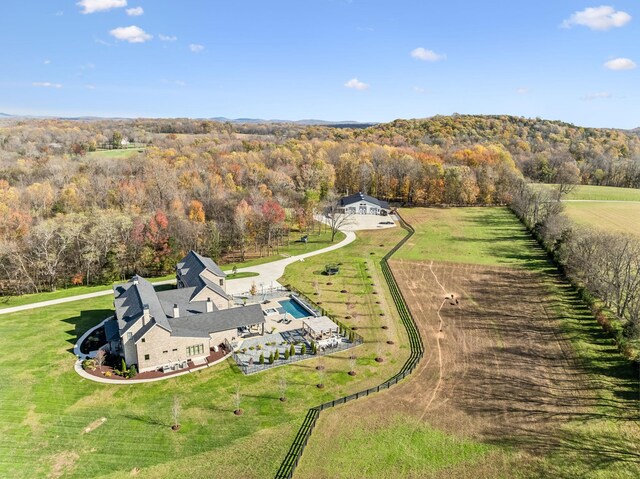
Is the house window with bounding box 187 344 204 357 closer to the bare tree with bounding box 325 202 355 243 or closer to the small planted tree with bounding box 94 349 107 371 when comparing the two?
the small planted tree with bounding box 94 349 107 371

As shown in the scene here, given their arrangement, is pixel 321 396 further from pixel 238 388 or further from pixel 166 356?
pixel 166 356

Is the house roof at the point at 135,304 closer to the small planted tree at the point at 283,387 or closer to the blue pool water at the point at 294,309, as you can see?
the small planted tree at the point at 283,387

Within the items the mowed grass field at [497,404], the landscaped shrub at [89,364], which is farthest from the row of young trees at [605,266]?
the landscaped shrub at [89,364]

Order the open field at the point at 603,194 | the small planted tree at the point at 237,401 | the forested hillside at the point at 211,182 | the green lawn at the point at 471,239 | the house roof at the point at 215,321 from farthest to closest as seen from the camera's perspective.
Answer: the open field at the point at 603,194 < the green lawn at the point at 471,239 < the forested hillside at the point at 211,182 < the house roof at the point at 215,321 < the small planted tree at the point at 237,401

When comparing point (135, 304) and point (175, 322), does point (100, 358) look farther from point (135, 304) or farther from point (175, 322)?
point (175, 322)

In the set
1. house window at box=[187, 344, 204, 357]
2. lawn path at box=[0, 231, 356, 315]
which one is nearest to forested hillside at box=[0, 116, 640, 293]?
lawn path at box=[0, 231, 356, 315]

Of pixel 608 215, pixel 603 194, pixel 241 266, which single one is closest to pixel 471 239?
pixel 608 215
